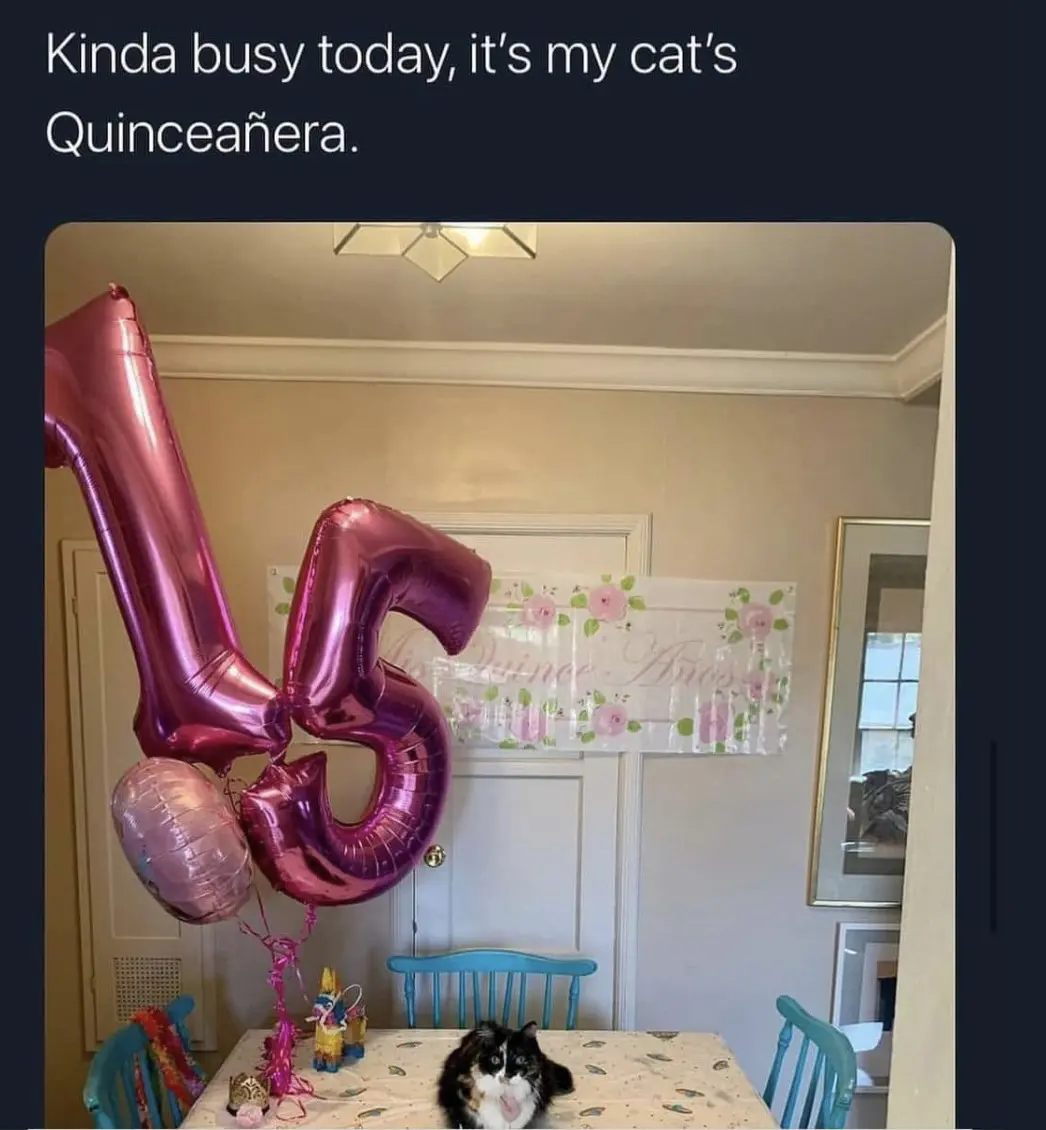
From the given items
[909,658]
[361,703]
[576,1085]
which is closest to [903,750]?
[909,658]

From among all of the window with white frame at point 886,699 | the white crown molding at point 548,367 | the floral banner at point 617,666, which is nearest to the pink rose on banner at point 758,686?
the floral banner at point 617,666

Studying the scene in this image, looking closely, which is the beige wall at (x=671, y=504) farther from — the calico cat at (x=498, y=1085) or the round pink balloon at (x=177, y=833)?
the round pink balloon at (x=177, y=833)

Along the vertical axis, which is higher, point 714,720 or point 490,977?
point 714,720

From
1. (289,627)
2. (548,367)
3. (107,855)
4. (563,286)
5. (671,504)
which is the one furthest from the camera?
(671,504)

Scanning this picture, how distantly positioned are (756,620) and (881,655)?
0.22m

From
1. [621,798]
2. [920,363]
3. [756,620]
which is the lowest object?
[621,798]

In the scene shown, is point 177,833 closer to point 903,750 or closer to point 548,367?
point 548,367

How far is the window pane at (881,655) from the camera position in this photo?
1.40 metres

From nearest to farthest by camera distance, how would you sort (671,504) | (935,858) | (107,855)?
(935,858) → (107,855) → (671,504)

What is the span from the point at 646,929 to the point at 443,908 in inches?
14.2

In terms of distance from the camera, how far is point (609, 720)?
144 cm

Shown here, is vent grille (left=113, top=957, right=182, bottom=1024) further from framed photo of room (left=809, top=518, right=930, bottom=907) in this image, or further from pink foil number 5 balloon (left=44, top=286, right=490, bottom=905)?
framed photo of room (left=809, top=518, right=930, bottom=907)

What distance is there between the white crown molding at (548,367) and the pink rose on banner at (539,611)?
359 millimetres

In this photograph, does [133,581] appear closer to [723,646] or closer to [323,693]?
[323,693]
